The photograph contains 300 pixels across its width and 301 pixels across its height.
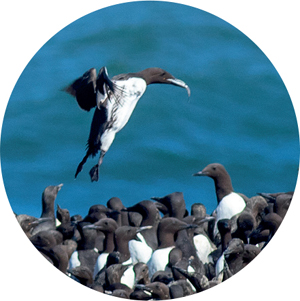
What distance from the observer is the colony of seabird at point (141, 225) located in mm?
10406

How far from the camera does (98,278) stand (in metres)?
10.4

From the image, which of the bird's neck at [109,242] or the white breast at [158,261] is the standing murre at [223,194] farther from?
the bird's neck at [109,242]

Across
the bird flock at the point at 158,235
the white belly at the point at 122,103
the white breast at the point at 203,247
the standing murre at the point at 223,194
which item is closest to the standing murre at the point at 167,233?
the bird flock at the point at 158,235

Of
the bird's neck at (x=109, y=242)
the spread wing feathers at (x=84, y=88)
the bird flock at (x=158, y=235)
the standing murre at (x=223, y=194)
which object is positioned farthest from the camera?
the bird's neck at (x=109, y=242)

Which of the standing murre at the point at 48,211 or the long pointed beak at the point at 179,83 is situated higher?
the long pointed beak at the point at 179,83

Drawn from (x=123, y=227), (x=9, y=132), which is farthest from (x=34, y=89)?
(x=123, y=227)

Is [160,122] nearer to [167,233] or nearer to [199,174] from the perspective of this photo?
[199,174]

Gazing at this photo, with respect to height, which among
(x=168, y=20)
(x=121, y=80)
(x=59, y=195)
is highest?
(x=168, y=20)

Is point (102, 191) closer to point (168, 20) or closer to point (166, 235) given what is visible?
point (166, 235)

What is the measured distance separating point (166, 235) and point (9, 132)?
2355 mm

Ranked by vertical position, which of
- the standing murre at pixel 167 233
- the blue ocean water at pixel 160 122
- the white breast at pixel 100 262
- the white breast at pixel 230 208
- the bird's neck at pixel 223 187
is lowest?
the white breast at pixel 100 262

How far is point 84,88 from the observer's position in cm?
1057

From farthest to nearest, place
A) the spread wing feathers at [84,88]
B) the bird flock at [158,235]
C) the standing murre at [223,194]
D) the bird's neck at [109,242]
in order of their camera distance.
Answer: the bird's neck at [109,242] < the spread wing feathers at [84,88] < the standing murre at [223,194] < the bird flock at [158,235]

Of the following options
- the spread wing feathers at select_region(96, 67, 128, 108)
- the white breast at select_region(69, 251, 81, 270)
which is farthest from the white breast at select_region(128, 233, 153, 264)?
the spread wing feathers at select_region(96, 67, 128, 108)
